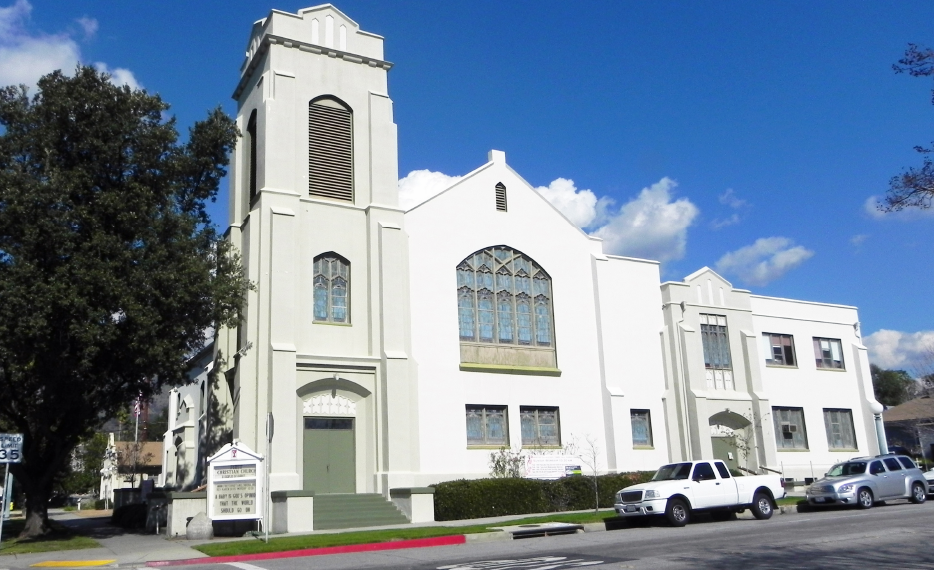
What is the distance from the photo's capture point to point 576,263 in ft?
101

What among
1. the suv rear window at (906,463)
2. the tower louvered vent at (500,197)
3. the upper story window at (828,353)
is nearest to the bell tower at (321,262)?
the tower louvered vent at (500,197)

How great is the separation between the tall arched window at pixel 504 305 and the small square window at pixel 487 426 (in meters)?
1.65

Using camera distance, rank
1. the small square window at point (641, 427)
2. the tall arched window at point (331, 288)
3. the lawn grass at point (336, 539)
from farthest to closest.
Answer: the small square window at point (641, 427)
the tall arched window at point (331, 288)
the lawn grass at point (336, 539)

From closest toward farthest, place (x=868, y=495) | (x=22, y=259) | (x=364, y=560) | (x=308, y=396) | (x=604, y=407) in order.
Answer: (x=364, y=560) → (x=22, y=259) → (x=868, y=495) → (x=308, y=396) → (x=604, y=407)

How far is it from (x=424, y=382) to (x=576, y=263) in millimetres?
7948

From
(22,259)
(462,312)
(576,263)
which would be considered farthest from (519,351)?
(22,259)

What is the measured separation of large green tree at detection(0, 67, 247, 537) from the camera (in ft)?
61.5

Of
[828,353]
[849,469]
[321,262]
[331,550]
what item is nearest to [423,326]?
[321,262]

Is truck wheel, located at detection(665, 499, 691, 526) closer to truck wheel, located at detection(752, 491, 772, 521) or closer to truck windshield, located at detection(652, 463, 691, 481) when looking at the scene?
truck windshield, located at detection(652, 463, 691, 481)

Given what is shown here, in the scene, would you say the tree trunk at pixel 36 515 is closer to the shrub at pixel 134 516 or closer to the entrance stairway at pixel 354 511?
the shrub at pixel 134 516

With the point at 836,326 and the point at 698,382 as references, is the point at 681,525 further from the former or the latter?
the point at 836,326

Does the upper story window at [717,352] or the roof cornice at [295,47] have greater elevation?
the roof cornice at [295,47]

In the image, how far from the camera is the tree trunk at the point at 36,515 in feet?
69.6

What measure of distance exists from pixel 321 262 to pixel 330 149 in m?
3.88
